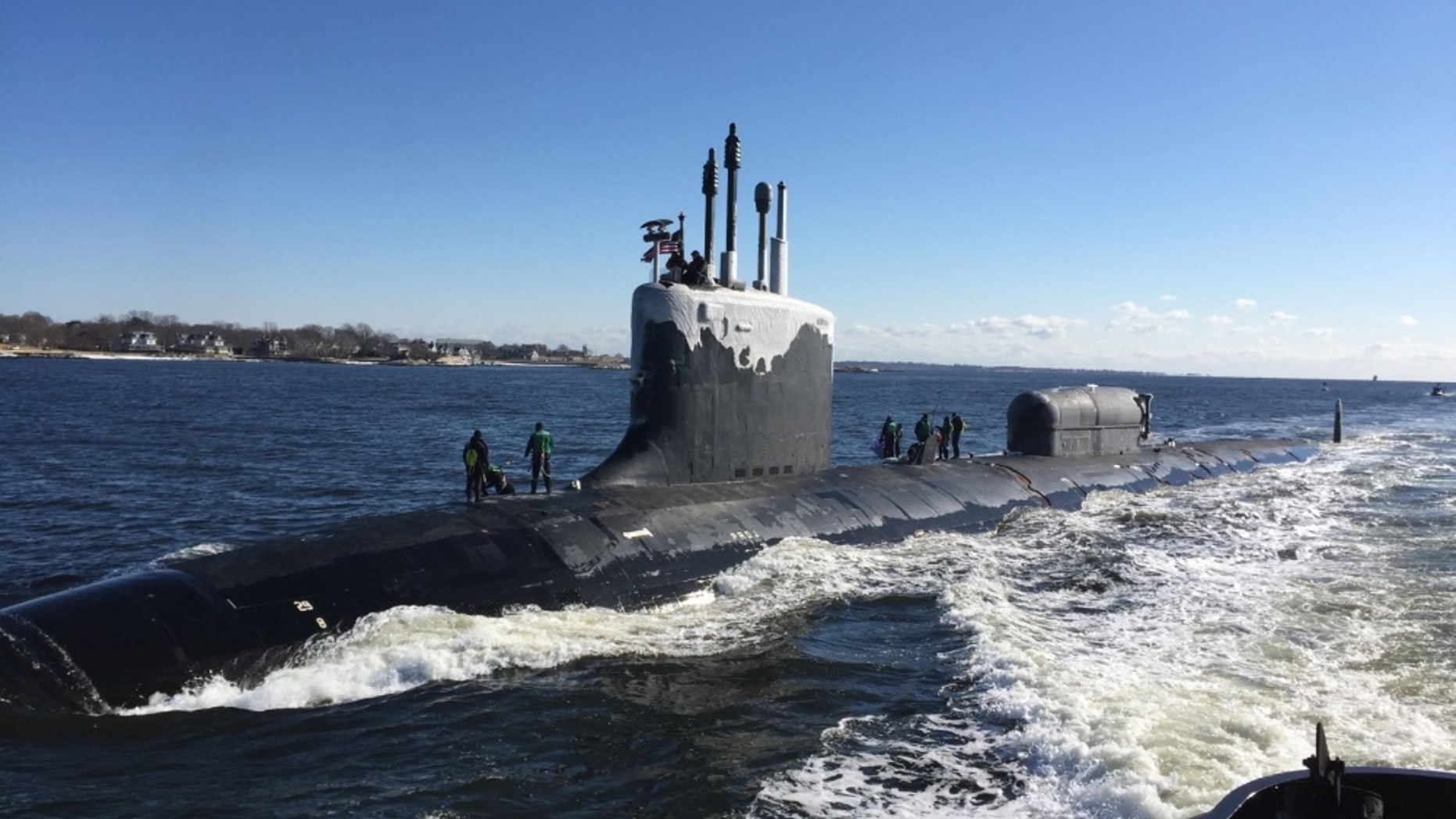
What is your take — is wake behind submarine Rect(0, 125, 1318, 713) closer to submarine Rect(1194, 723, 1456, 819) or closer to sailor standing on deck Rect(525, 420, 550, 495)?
sailor standing on deck Rect(525, 420, 550, 495)

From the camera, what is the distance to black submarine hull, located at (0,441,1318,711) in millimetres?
8492

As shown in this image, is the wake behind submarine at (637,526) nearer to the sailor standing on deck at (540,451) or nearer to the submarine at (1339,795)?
the sailor standing on deck at (540,451)

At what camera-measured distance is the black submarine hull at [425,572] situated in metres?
8.49

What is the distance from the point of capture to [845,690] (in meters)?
9.73

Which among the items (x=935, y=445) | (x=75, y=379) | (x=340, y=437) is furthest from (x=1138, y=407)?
(x=75, y=379)

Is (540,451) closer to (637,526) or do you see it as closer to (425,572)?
(637,526)

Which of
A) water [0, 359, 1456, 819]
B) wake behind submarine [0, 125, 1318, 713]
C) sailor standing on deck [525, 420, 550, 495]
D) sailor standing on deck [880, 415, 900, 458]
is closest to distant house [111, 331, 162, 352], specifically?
water [0, 359, 1456, 819]

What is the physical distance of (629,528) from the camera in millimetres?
12508

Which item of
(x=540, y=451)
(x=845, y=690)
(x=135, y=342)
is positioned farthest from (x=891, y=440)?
(x=135, y=342)

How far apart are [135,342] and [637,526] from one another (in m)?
206

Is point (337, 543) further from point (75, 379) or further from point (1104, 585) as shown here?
point (75, 379)

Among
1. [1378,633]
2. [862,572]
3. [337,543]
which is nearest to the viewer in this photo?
[337,543]

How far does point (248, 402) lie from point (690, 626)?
58.3 metres

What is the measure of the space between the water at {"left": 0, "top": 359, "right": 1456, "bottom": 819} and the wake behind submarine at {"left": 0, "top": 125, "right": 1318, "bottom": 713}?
0.33m
